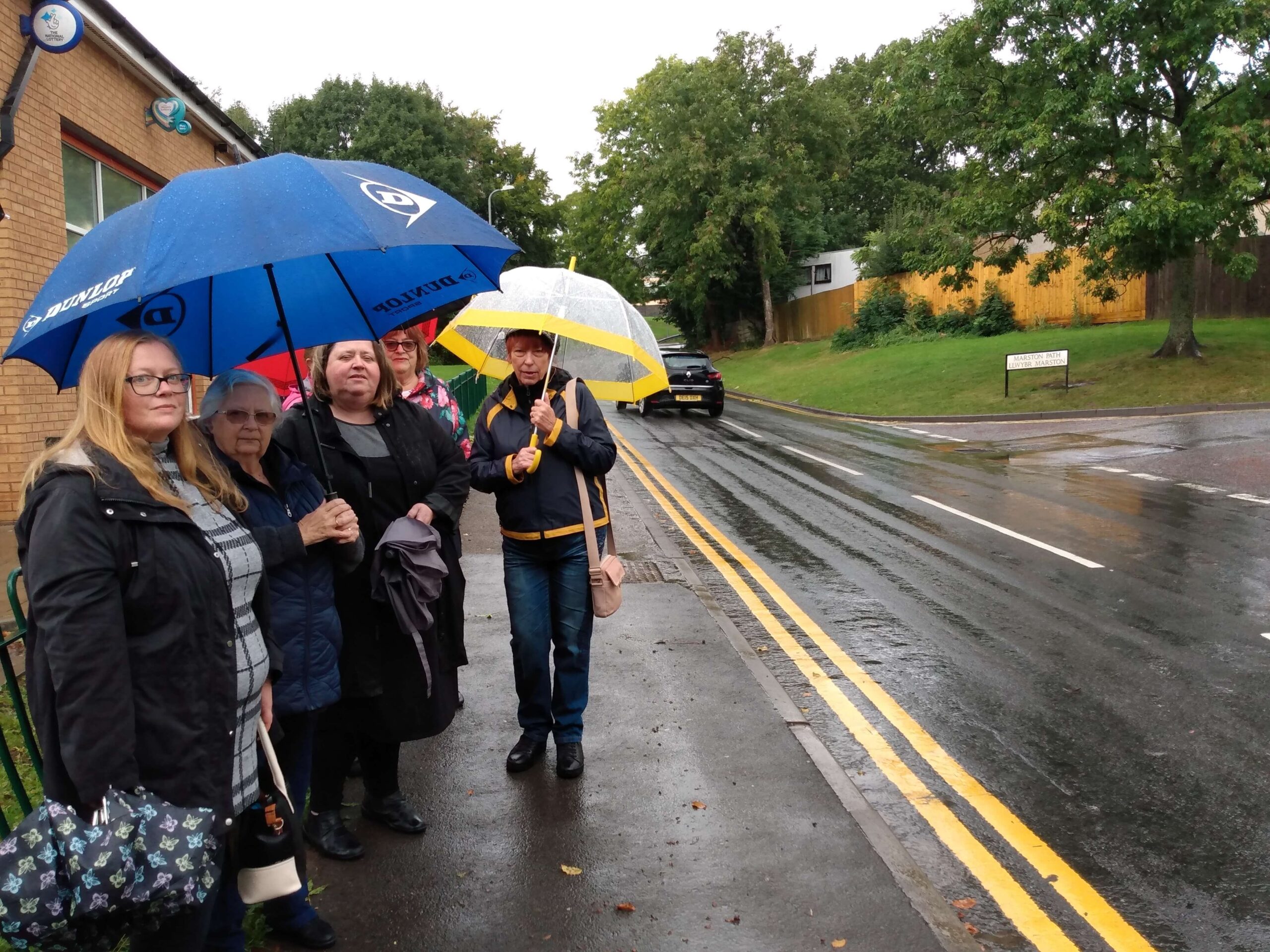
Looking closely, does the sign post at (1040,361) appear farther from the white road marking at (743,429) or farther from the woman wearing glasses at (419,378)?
the woman wearing glasses at (419,378)

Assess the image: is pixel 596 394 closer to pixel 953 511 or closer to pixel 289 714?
pixel 289 714

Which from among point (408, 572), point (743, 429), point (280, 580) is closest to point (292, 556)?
point (280, 580)

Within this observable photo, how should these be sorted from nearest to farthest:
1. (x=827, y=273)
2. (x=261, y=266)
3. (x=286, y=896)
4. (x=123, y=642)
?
(x=123, y=642) → (x=286, y=896) → (x=261, y=266) → (x=827, y=273)

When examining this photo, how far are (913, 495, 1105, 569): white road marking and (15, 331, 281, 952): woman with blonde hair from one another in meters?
7.40

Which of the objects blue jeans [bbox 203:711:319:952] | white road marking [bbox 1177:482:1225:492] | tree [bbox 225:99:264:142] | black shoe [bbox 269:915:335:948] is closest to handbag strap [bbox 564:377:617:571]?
blue jeans [bbox 203:711:319:952]

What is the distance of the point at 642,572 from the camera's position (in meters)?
8.36

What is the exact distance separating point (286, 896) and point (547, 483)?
203cm

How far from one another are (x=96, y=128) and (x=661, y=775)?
861 cm

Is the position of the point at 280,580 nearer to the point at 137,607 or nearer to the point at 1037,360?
the point at 137,607

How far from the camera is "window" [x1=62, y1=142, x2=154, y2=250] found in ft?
31.3

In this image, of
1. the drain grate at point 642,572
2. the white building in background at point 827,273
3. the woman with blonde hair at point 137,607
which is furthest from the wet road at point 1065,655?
the white building in background at point 827,273

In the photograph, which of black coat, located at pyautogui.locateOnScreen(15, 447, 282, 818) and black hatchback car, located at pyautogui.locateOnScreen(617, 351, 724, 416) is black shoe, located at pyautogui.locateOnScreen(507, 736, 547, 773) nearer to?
black coat, located at pyautogui.locateOnScreen(15, 447, 282, 818)

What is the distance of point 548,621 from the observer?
4.61m

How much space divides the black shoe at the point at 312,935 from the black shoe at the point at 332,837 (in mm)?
519
